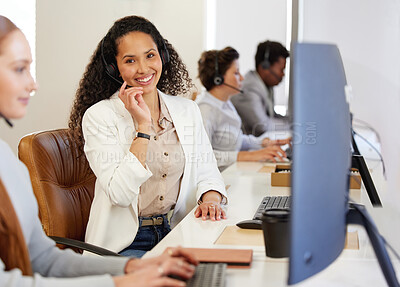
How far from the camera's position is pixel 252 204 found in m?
1.73

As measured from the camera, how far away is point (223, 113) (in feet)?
9.91

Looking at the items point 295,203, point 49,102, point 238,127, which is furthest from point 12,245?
point 49,102

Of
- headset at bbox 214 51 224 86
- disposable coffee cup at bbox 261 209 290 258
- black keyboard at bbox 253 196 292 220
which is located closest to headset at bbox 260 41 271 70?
headset at bbox 214 51 224 86

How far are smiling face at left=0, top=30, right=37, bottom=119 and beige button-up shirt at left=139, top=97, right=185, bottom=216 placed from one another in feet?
2.86

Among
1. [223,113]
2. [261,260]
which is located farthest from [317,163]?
[223,113]

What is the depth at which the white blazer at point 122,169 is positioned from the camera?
1521mm

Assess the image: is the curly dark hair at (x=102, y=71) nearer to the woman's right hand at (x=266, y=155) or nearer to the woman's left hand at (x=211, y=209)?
the woman's left hand at (x=211, y=209)

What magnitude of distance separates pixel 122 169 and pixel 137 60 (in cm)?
42

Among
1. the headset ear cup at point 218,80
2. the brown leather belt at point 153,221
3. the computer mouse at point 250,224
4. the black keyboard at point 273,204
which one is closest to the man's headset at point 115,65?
the brown leather belt at point 153,221

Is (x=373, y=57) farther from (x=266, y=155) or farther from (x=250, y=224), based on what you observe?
(x=250, y=224)

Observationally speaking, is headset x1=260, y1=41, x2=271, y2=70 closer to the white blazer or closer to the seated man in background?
the seated man in background

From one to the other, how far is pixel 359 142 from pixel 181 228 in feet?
5.30

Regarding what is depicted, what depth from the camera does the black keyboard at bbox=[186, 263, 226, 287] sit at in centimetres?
89

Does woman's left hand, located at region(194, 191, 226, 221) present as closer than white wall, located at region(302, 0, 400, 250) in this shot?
Yes
